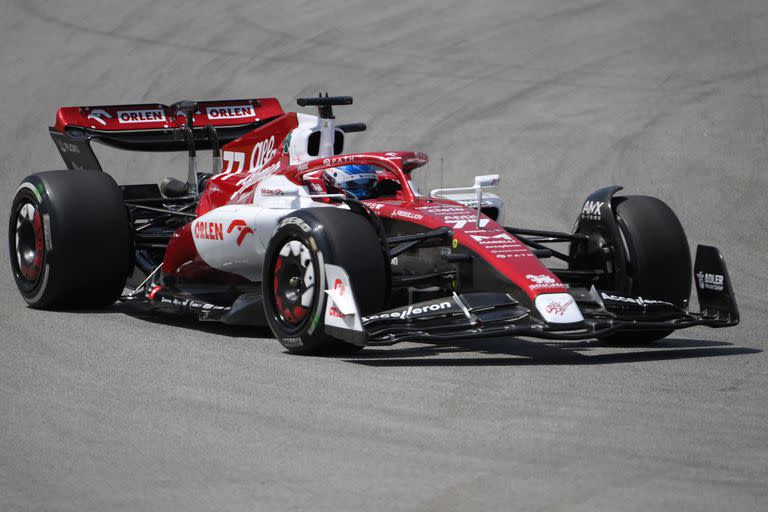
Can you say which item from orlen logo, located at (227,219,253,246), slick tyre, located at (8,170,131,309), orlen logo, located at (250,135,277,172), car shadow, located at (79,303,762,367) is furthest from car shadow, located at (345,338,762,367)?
slick tyre, located at (8,170,131,309)

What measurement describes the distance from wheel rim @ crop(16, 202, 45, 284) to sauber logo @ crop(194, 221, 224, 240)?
1.34m

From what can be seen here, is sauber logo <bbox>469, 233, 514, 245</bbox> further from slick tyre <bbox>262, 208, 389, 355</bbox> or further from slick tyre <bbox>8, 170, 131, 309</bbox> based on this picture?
slick tyre <bbox>8, 170, 131, 309</bbox>

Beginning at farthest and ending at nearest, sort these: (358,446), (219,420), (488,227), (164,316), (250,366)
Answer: (164,316)
(488,227)
(250,366)
(219,420)
(358,446)

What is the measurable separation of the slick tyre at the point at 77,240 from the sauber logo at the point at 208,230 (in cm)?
73

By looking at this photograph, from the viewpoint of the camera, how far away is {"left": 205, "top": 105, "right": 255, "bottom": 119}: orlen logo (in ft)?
38.8

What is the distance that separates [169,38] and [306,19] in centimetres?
260

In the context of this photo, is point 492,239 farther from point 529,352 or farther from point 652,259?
point 652,259

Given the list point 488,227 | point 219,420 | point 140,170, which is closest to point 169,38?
point 140,170

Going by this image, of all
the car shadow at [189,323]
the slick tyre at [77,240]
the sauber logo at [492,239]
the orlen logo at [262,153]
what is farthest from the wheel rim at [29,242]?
the sauber logo at [492,239]

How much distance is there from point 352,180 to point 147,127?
117 inches

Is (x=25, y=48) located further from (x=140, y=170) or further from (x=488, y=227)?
(x=488, y=227)

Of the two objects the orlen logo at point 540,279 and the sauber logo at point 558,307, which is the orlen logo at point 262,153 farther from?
the sauber logo at point 558,307

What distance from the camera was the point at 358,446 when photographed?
5777 mm

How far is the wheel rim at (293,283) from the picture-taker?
8055 millimetres
